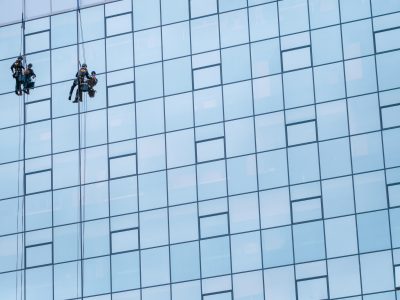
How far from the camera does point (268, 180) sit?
6397 cm

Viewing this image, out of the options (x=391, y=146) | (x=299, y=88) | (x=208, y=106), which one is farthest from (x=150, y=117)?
(x=391, y=146)

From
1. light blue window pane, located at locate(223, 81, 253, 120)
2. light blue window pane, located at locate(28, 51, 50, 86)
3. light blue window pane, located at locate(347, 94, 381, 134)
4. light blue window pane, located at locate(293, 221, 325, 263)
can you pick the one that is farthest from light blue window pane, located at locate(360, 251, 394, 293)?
light blue window pane, located at locate(28, 51, 50, 86)

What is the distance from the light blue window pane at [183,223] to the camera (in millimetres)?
64500

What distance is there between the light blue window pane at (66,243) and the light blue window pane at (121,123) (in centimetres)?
436

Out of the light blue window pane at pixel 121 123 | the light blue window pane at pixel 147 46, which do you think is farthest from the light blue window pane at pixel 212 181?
the light blue window pane at pixel 147 46

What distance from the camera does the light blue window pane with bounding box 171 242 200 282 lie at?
63.9m

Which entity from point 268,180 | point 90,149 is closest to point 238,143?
point 268,180

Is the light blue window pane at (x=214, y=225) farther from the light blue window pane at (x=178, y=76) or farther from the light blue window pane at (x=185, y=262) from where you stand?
the light blue window pane at (x=178, y=76)

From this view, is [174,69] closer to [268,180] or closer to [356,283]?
[268,180]

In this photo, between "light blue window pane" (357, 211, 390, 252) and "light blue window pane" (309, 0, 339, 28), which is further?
"light blue window pane" (309, 0, 339, 28)

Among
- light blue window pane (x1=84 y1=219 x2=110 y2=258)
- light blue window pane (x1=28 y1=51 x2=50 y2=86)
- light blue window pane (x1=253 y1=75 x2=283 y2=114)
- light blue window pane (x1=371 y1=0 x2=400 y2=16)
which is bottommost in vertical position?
light blue window pane (x1=84 y1=219 x2=110 y2=258)

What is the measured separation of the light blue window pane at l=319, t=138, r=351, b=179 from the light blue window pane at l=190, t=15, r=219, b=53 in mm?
7149

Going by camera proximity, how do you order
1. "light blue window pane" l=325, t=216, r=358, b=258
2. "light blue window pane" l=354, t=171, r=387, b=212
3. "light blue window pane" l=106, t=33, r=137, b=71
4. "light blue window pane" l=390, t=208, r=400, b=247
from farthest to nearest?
"light blue window pane" l=106, t=33, r=137, b=71
"light blue window pane" l=354, t=171, r=387, b=212
"light blue window pane" l=325, t=216, r=358, b=258
"light blue window pane" l=390, t=208, r=400, b=247

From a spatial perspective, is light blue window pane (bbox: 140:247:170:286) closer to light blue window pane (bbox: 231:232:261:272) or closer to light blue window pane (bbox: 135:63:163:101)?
light blue window pane (bbox: 231:232:261:272)
